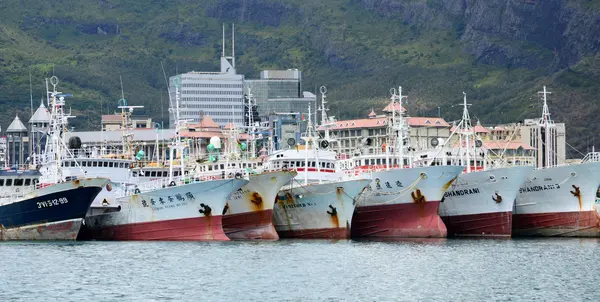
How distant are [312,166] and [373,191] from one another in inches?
214

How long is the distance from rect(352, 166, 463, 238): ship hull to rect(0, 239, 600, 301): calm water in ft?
14.6

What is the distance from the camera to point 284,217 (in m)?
109

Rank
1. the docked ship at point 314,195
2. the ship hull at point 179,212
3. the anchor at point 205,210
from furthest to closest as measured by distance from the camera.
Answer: the docked ship at point 314,195, the anchor at point 205,210, the ship hull at point 179,212

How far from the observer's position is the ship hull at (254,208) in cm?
10231

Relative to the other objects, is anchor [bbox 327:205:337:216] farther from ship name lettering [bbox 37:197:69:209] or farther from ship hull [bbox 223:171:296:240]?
ship name lettering [bbox 37:197:69:209]

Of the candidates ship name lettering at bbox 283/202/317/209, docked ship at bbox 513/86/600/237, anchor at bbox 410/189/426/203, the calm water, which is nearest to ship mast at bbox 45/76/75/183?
the calm water

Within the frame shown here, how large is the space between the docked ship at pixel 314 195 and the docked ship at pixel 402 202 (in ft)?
8.07

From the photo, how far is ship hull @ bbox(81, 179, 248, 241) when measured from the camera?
100375 millimetres

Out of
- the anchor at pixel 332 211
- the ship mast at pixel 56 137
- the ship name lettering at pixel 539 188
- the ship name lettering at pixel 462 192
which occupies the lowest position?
the anchor at pixel 332 211

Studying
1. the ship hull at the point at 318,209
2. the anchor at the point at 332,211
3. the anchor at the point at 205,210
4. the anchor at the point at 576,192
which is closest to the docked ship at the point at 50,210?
the anchor at the point at 205,210

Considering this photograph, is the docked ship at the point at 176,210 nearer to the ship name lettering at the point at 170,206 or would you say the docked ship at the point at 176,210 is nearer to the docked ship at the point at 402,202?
the ship name lettering at the point at 170,206

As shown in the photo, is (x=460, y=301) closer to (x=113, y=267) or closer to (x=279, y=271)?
(x=279, y=271)

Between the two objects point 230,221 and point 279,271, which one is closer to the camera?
point 279,271

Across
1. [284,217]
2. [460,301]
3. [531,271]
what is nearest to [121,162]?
[284,217]
